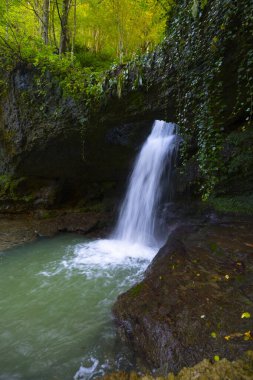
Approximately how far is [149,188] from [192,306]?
195 inches

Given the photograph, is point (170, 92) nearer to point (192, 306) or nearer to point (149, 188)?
point (149, 188)

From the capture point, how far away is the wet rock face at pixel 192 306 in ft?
8.00

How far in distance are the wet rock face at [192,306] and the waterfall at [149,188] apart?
2981mm

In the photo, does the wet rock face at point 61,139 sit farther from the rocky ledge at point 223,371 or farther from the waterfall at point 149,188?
the rocky ledge at point 223,371

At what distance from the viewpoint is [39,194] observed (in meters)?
9.95

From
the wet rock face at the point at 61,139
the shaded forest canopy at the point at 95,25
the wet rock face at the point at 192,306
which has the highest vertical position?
the shaded forest canopy at the point at 95,25

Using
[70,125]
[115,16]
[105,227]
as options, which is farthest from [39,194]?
[115,16]

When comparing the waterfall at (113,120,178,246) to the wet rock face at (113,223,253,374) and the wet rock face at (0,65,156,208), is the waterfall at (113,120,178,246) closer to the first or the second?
the wet rock face at (0,65,156,208)

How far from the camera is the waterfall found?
7.33 meters

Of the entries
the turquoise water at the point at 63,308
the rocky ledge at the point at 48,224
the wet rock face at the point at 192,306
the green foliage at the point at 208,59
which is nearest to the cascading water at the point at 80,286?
the turquoise water at the point at 63,308

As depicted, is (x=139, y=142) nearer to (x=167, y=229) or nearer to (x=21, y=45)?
(x=167, y=229)

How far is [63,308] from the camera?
4207mm

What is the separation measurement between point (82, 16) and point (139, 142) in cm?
943

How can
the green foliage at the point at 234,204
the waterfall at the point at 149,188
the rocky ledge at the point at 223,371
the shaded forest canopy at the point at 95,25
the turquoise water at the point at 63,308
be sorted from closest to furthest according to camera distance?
the rocky ledge at the point at 223,371
the turquoise water at the point at 63,308
the green foliage at the point at 234,204
the waterfall at the point at 149,188
the shaded forest canopy at the point at 95,25
